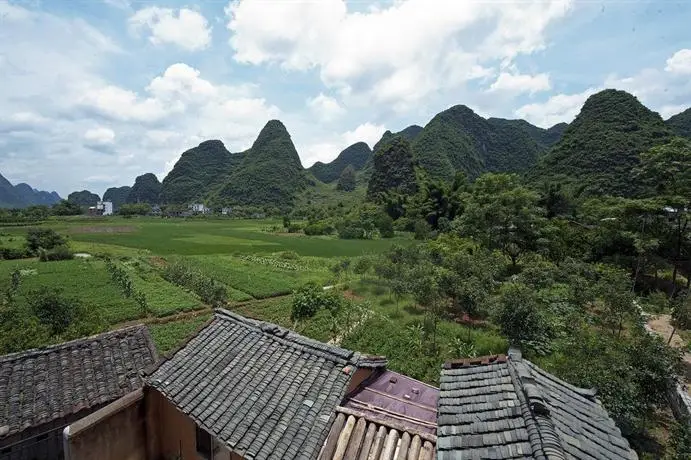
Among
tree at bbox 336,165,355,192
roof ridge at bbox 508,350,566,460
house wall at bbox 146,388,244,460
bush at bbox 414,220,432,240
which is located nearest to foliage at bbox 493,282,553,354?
roof ridge at bbox 508,350,566,460

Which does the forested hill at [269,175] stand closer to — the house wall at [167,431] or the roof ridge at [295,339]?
the roof ridge at [295,339]

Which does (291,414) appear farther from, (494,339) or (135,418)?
(494,339)

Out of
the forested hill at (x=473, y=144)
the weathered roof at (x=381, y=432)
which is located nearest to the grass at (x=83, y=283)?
the weathered roof at (x=381, y=432)

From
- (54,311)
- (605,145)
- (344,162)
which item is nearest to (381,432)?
(54,311)

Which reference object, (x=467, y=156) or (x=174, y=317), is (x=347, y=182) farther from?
(x=174, y=317)

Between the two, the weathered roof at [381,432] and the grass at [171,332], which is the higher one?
the weathered roof at [381,432]

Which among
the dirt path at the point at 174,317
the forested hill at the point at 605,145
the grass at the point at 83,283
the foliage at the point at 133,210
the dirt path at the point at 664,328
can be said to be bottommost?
the dirt path at the point at 174,317

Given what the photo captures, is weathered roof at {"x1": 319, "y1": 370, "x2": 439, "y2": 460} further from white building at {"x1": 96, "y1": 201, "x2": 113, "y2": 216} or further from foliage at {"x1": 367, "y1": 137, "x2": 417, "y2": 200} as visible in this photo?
white building at {"x1": 96, "y1": 201, "x2": 113, "y2": 216}
